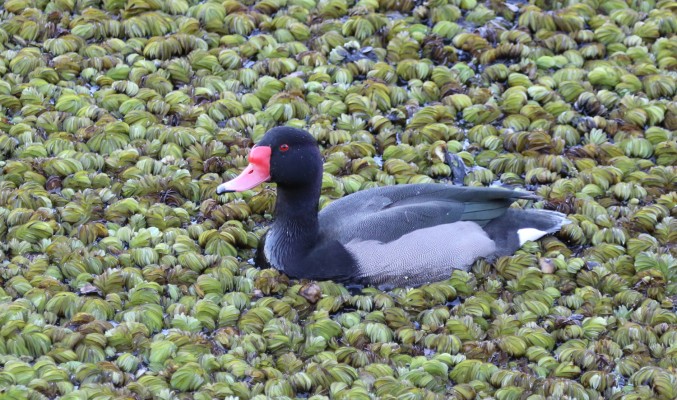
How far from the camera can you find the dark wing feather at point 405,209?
26.7ft

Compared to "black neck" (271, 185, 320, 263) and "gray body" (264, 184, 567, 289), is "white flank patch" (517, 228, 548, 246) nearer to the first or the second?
"gray body" (264, 184, 567, 289)

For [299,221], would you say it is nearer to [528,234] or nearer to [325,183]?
[325,183]

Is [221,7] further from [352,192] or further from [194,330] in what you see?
[194,330]

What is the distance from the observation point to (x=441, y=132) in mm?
9500

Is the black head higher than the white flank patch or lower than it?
higher

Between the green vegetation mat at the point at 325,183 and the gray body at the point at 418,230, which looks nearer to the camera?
the green vegetation mat at the point at 325,183

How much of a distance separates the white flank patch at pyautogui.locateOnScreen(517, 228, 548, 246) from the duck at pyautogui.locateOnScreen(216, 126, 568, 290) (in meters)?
0.08

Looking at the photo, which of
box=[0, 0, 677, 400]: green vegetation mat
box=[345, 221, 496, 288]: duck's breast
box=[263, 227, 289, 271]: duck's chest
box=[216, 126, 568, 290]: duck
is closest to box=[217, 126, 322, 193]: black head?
box=[216, 126, 568, 290]: duck

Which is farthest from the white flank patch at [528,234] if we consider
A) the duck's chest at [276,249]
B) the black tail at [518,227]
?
the duck's chest at [276,249]

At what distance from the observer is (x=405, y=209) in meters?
8.21

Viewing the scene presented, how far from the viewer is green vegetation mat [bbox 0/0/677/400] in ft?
23.1

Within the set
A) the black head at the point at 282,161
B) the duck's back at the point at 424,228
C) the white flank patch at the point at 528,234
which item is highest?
the black head at the point at 282,161

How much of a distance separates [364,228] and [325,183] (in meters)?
0.89

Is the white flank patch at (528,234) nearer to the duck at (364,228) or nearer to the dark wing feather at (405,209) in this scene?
the duck at (364,228)
